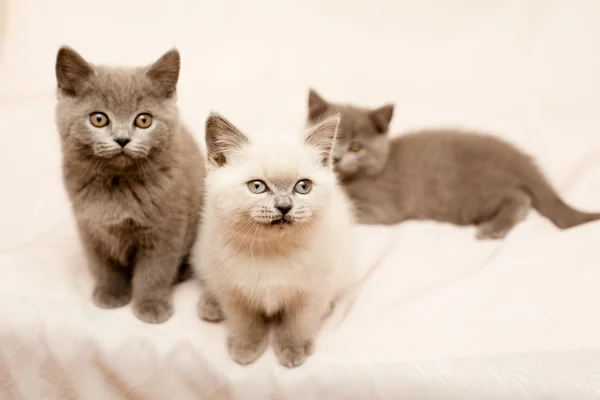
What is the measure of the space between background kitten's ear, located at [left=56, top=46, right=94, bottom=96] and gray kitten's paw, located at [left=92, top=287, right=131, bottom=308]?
1.70 ft

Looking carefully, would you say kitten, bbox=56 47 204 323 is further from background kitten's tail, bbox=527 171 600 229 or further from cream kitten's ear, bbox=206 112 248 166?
background kitten's tail, bbox=527 171 600 229

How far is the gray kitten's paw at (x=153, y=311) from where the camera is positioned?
1.41 metres

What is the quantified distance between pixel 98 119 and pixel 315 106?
87cm

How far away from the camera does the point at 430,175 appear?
2062mm

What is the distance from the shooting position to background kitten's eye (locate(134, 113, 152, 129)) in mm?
1354

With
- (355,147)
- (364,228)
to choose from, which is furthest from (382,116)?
(364,228)

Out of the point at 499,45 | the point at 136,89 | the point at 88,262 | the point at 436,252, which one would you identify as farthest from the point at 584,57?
the point at 88,262

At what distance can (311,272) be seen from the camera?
1.31 metres

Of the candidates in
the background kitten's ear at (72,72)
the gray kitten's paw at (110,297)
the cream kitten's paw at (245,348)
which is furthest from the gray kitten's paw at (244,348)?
the background kitten's ear at (72,72)

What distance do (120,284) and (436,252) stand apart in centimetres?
97

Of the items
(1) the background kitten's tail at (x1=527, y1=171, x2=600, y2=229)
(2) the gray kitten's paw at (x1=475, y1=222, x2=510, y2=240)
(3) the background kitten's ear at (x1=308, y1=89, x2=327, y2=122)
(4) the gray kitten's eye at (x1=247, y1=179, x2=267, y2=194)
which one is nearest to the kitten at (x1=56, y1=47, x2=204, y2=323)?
(4) the gray kitten's eye at (x1=247, y1=179, x2=267, y2=194)

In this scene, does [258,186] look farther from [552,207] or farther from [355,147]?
[552,207]

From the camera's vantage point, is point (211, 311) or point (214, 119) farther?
point (211, 311)

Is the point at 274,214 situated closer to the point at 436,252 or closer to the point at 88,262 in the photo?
the point at 88,262
